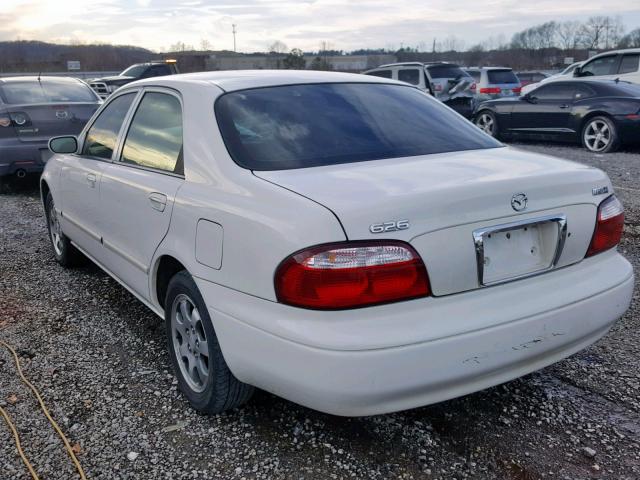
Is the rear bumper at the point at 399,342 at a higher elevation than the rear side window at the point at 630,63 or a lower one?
lower

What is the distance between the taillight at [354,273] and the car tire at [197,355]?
25.5 inches

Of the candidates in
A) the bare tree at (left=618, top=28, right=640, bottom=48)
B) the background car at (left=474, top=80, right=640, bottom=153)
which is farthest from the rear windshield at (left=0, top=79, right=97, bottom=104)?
the bare tree at (left=618, top=28, right=640, bottom=48)

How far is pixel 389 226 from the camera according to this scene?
2.08m

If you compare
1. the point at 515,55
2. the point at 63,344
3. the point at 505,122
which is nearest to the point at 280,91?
the point at 63,344

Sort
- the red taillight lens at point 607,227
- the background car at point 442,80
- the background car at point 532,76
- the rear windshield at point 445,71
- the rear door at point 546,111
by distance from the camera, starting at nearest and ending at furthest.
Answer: the red taillight lens at point 607,227 < the rear door at point 546,111 < the background car at point 442,80 < the rear windshield at point 445,71 < the background car at point 532,76

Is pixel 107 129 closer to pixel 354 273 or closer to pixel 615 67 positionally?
pixel 354 273

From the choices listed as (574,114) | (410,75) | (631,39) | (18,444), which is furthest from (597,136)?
(631,39)

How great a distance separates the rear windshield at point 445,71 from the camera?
16281 millimetres

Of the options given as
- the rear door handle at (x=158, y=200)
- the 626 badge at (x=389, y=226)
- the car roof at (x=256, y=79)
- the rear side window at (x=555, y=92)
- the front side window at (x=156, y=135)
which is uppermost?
the car roof at (x=256, y=79)

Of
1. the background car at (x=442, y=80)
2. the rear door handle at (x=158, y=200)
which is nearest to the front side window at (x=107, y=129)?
the rear door handle at (x=158, y=200)

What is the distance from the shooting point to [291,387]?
2205mm

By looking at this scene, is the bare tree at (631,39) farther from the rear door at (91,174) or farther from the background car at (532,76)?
the rear door at (91,174)

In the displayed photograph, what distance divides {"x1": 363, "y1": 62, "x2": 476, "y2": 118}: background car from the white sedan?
1198 cm

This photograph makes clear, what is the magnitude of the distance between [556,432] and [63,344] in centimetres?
274
